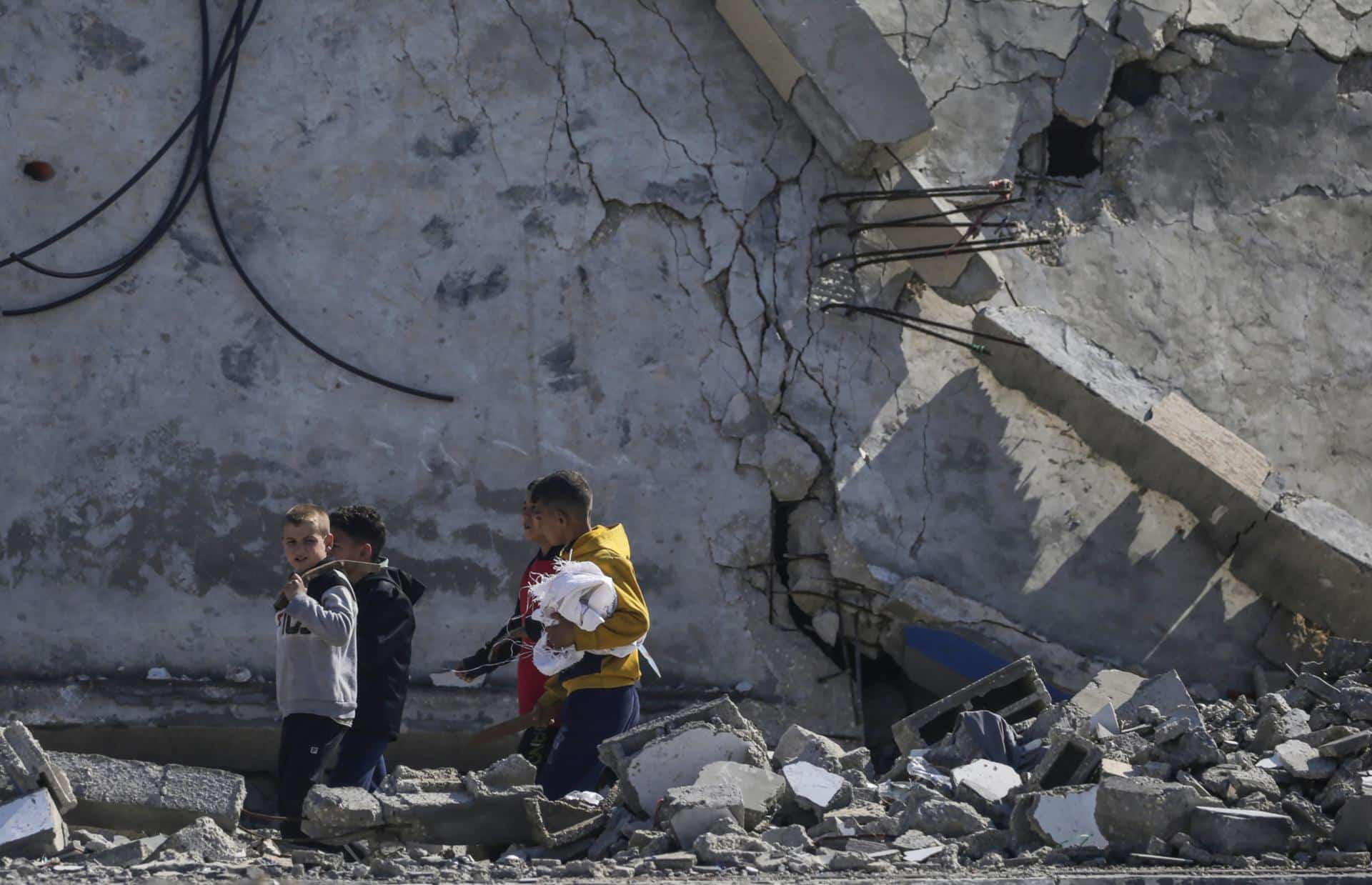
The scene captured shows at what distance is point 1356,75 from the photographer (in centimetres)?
845

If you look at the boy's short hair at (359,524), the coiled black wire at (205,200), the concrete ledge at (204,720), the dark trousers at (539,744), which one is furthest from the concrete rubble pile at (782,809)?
the coiled black wire at (205,200)

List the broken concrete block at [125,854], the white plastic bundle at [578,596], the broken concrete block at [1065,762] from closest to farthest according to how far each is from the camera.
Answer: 1. the broken concrete block at [125,854]
2. the broken concrete block at [1065,762]
3. the white plastic bundle at [578,596]

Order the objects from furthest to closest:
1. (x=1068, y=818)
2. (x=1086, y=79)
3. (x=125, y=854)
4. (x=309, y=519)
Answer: (x=1086, y=79), (x=309, y=519), (x=1068, y=818), (x=125, y=854)

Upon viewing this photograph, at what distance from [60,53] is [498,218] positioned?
6.51 ft

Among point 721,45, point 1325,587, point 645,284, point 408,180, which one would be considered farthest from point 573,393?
point 1325,587

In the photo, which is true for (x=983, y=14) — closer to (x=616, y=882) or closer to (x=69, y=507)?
(x=69, y=507)

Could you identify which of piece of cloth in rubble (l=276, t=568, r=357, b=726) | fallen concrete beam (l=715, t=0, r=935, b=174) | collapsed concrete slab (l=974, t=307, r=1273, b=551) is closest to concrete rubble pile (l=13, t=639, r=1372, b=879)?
piece of cloth in rubble (l=276, t=568, r=357, b=726)

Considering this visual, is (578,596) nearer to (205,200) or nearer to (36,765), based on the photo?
(36,765)

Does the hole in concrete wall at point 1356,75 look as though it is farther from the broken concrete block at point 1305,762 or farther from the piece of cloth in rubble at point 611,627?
the piece of cloth in rubble at point 611,627

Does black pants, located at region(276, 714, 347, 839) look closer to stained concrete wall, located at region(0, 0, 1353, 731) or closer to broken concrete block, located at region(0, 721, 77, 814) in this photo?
broken concrete block, located at region(0, 721, 77, 814)

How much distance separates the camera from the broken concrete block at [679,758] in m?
4.92

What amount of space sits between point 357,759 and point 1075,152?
15.4 feet

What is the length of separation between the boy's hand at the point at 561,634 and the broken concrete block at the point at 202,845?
1.18 metres

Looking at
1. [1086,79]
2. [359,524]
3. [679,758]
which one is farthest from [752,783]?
[1086,79]
